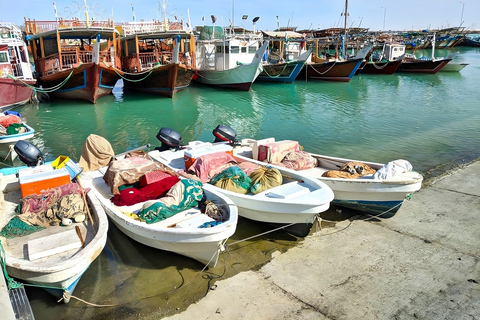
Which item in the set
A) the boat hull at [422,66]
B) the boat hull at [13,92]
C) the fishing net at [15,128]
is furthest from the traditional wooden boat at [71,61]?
the boat hull at [422,66]

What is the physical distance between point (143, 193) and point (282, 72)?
24.3 meters

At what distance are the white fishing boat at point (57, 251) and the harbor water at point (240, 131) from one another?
558 millimetres

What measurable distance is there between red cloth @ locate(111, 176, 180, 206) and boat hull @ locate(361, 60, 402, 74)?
34.5 meters

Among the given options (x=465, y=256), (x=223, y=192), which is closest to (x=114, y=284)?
(x=223, y=192)

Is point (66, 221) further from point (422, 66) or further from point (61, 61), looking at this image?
point (422, 66)

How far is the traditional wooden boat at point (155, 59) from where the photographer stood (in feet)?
70.4

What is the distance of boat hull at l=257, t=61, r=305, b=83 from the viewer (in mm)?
27719

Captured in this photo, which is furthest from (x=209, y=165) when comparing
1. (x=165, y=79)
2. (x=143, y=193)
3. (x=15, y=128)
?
(x=165, y=79)

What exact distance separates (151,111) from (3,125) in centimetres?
826

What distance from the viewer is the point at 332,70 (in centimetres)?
3067

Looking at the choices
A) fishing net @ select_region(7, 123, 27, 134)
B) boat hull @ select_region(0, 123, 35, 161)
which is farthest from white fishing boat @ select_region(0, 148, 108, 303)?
fishing net @ select_region(7, 123, 27, 134)

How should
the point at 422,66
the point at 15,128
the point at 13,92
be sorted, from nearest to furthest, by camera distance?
the point at 15,128 → the point at 13,92 → the point at 422,66

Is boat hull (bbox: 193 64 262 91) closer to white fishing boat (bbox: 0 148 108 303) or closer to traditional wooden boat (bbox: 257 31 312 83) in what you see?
traditional wooden boat (bbox: 257 31 312 83)

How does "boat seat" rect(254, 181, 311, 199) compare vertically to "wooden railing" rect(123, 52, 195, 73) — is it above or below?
below
